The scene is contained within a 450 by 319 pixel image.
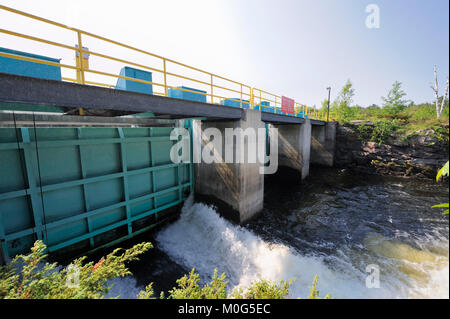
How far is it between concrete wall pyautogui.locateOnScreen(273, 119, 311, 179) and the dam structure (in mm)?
5400

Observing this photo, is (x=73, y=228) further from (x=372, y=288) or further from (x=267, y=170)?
(x=267, y=170)

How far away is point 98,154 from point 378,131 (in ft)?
69.4

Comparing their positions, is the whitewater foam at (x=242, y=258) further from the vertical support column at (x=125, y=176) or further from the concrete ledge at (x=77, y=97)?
the concrete ledge at (x=77, y=97)

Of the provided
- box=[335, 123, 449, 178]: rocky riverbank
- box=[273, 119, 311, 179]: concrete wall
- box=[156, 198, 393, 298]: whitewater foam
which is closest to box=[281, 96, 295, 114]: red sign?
box=[273, 119, 311, 179]: concrete wall

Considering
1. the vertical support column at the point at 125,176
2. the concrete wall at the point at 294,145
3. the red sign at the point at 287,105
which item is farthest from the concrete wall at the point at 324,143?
the vertical support column at the point at 125,176

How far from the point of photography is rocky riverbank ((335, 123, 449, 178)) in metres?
14.0

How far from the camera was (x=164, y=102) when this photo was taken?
5008 millimetres

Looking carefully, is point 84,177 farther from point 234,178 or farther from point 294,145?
point 294,145

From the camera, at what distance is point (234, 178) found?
309 inches

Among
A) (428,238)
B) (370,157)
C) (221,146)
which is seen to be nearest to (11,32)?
(221,146)

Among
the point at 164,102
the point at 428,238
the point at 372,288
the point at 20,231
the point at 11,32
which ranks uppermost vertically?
the point at 11,32

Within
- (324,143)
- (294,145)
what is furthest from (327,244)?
(324,143)

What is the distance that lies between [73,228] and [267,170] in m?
13.3

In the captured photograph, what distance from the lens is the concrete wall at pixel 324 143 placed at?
59.2 ft
